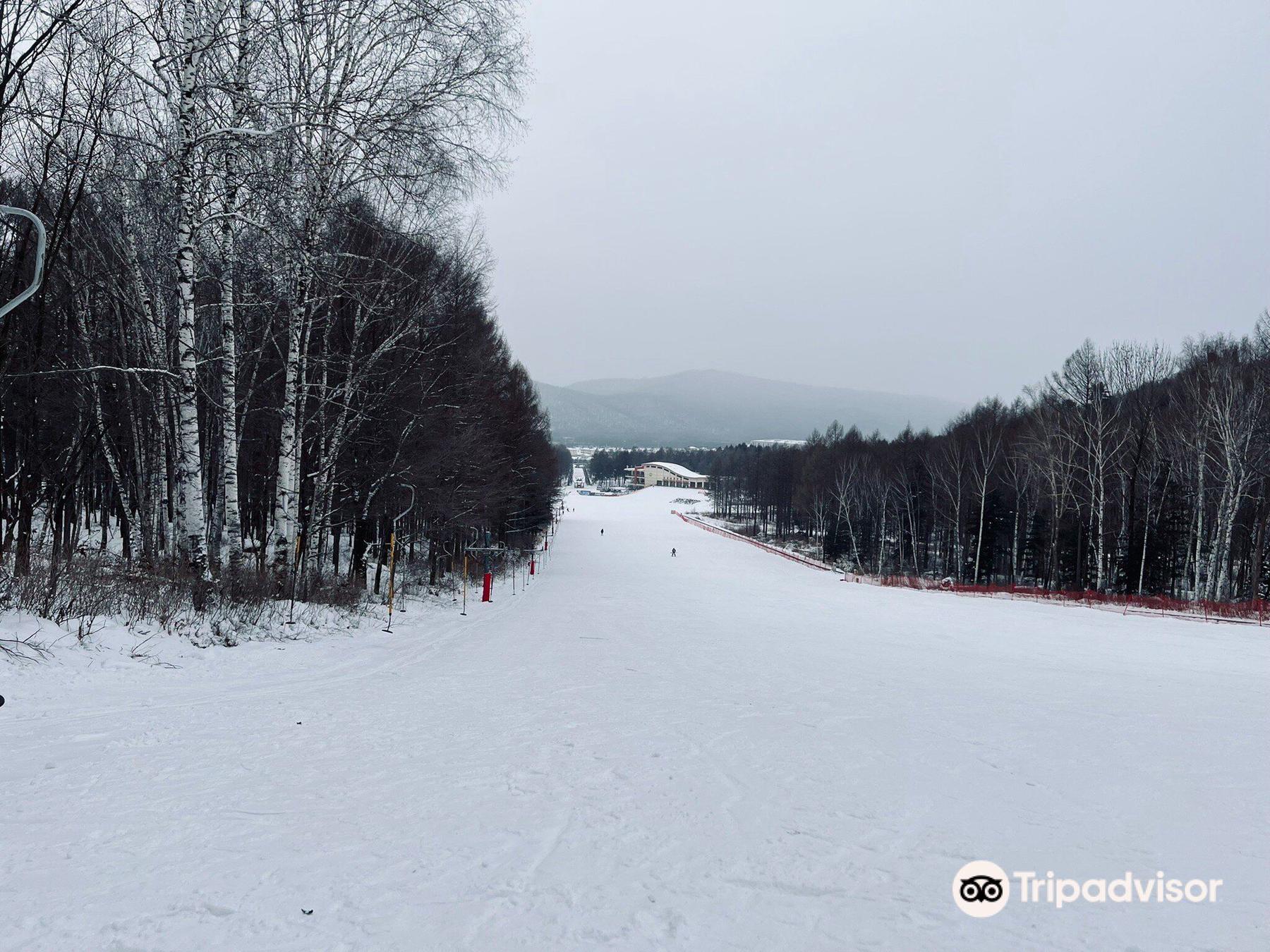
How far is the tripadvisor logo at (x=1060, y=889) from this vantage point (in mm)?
3520

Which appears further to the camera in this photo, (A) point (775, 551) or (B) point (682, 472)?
(B) point (682, 472)

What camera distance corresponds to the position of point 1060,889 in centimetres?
364

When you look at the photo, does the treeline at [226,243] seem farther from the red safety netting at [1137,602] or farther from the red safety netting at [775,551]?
the red safety netting at [775,551]

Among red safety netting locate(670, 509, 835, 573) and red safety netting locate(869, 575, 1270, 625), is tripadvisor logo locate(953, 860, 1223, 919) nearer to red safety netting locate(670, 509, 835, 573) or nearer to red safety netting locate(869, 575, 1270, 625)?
red safety netting locate(869, 575, 1270, 625)

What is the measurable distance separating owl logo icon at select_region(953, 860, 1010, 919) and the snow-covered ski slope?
77mm

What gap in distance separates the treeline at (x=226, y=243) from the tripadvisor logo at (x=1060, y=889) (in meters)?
9.12

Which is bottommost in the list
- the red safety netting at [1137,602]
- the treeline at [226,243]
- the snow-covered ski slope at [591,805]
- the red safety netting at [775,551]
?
the red safety netting at [775,551]

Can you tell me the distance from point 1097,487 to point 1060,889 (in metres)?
39.9

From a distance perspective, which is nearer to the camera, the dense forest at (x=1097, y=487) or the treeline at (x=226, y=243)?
the treeline at (x=226, y=243)

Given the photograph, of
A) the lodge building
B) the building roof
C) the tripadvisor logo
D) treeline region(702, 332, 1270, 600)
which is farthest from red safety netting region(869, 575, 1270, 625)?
the building roof

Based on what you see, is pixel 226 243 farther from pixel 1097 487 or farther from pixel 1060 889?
pixel 1097 487

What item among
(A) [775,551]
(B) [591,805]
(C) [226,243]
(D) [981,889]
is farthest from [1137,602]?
(C) [226,243]

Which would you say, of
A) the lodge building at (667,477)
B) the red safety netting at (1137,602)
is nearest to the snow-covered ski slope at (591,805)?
the red safety netting at (1137,602)

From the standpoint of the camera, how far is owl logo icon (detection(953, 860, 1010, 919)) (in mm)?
3434
